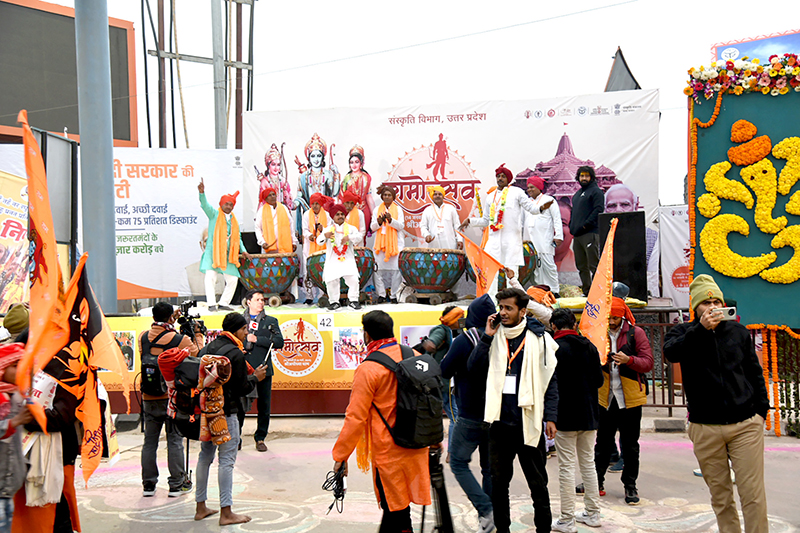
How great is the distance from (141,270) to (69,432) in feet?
28.3

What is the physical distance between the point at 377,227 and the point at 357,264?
2.65 ft

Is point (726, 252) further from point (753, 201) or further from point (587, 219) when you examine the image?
point (587, 219)

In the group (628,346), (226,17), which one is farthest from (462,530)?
(226,17)

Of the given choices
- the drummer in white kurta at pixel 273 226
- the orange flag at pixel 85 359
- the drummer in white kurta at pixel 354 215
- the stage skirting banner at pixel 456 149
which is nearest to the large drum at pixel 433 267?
the drummer in white kurta at pixel 354 215

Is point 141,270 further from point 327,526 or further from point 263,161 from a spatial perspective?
point 327,526

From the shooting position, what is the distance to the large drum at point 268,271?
9523mm

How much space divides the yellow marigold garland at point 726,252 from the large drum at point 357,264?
14.7 ft

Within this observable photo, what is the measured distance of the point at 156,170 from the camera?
37.7ft

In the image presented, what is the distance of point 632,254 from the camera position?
26.1 feet

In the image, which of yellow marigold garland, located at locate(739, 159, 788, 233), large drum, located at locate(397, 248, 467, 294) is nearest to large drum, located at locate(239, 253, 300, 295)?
large drum, located at locate(397, 248, 467, 294)

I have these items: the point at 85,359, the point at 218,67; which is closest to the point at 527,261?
the point at 85,359

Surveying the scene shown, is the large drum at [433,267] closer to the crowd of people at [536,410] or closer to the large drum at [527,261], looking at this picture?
the large drum at [527,261]

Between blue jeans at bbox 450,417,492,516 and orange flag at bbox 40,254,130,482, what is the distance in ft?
6.78

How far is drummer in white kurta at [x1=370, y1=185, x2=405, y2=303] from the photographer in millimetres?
9891
